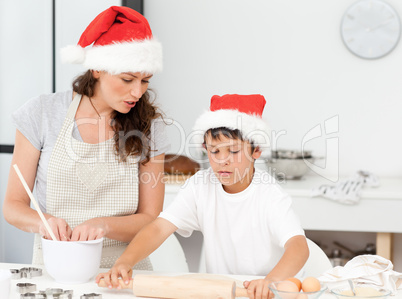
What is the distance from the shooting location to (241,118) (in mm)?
1561

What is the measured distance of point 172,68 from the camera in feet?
11.0

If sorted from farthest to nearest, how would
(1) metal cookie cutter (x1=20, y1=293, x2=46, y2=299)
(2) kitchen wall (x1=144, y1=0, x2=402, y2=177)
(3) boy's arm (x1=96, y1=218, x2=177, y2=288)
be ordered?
1. (2) kitchen wall (x1=144, y1=0, x2=402, y2=177)
2. (3) boy's arm (x1=96, y1=218, x2=177, y2=288)
3. (1) metal cookie cutter (x1=20, y1=293, x2=46, y2=299)

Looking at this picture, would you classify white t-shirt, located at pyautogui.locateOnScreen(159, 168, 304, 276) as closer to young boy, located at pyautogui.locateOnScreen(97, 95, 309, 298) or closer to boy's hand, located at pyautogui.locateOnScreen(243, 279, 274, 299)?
young boy, located at pyautogui.locateOnScreen(97, 95, 309, 298)

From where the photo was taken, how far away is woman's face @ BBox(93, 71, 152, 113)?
4.90 ft

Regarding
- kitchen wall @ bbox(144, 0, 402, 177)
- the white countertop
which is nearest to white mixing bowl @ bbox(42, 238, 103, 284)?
the white countertop

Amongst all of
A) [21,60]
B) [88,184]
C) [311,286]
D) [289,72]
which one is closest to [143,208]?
[88,184]

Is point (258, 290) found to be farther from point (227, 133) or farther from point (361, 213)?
point (361, 213)

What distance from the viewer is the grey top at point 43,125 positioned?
1516mm

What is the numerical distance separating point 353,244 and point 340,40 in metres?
1.21

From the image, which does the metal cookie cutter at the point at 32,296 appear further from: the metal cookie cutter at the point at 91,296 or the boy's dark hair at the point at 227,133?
the boy's dark hair at the point at 227,133

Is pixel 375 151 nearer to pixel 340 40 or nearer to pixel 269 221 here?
pixel 340 40

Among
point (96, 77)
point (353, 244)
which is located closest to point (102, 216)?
point (96, 77)

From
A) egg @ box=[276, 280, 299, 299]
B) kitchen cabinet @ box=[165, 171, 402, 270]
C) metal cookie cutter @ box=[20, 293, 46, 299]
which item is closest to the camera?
egg @ box=[276, 280, 299, 299]

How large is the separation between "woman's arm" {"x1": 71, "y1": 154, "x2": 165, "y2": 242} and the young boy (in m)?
0.04
